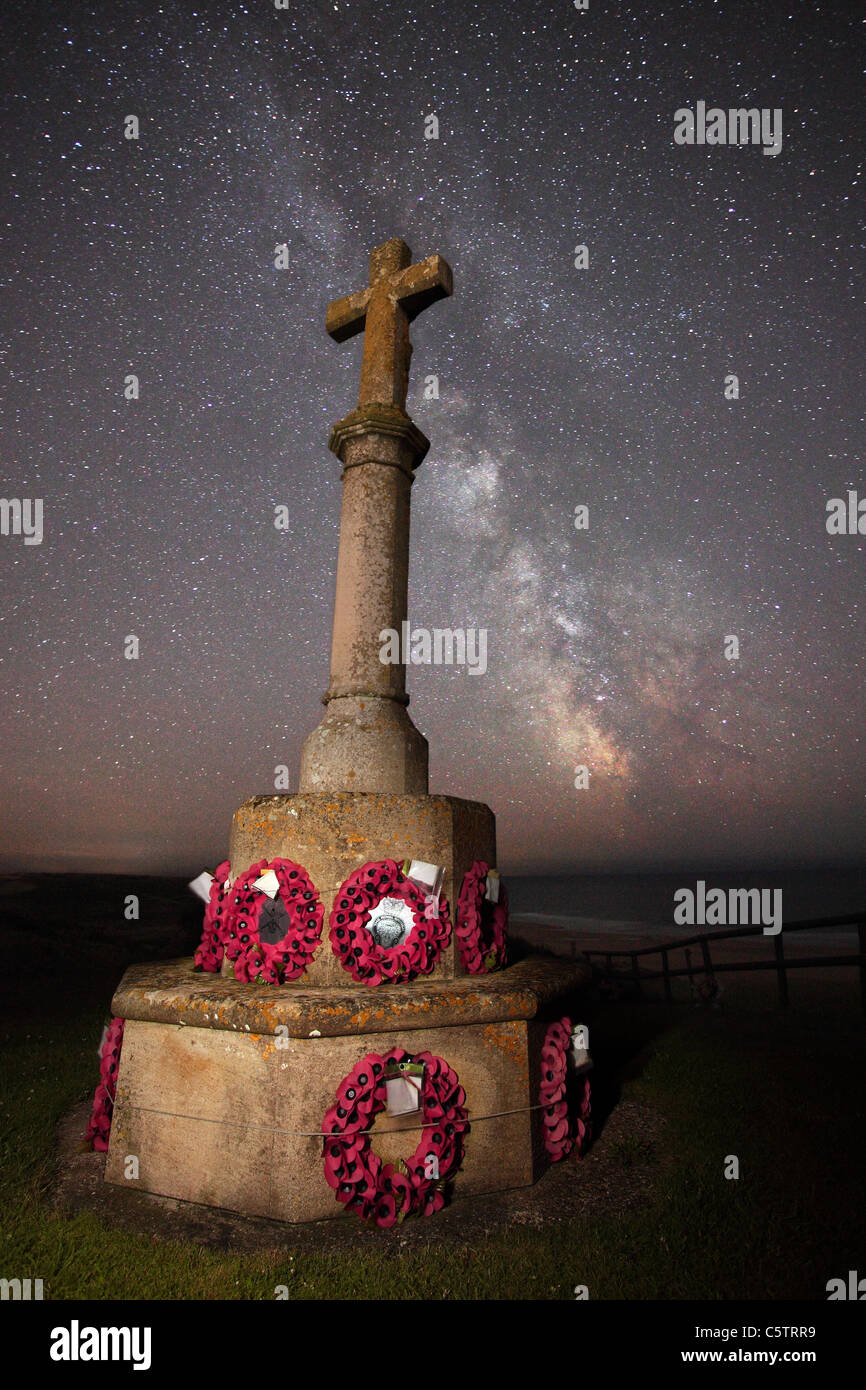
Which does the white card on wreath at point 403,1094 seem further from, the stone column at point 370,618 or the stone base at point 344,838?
the stone column at point 370,618

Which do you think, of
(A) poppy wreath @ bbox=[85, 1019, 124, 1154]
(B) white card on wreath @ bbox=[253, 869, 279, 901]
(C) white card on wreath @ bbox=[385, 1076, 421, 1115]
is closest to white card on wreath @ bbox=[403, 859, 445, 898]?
(B) white card on wreath @ bbox=[253, 869, 279, 901]

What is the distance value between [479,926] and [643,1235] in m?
1.76

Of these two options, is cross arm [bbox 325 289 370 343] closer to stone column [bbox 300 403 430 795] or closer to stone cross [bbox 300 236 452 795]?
stone cross [bbox 300 236 452 795]

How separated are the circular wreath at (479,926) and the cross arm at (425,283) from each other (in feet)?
15.2

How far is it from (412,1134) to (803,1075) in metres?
3.59

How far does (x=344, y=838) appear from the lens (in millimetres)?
4289

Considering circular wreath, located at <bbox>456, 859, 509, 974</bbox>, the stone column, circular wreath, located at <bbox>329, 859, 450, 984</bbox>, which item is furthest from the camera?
the stone column

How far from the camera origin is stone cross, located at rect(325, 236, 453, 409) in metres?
5.79

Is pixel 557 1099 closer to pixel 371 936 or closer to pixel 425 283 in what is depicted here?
pixel 371 936

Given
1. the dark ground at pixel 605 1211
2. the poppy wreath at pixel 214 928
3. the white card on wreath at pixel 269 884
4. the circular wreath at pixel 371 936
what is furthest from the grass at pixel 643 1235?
the white card on wreath at pixel 269 884

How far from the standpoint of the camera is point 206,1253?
3.08 meters

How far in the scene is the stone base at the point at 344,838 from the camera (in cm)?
424

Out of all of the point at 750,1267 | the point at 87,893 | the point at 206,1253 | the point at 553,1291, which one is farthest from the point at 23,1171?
the point at 87,893

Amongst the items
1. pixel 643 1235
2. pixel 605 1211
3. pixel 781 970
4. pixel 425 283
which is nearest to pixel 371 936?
pixel 605 1211
